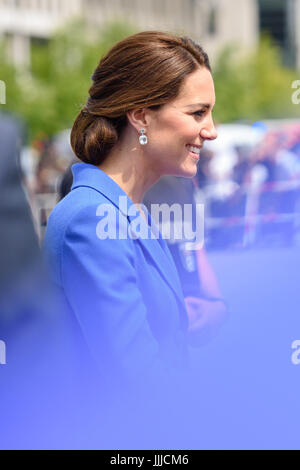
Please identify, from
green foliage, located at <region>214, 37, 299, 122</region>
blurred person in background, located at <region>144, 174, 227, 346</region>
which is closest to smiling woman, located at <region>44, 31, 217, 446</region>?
blurred person in background, located at <region>144, 174, 227, 346</region>

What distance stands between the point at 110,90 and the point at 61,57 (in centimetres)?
3310

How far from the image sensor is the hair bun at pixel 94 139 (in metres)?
1.65

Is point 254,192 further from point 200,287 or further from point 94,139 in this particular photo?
point 94,139

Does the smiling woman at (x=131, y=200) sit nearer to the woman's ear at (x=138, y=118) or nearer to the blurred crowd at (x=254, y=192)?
the woman's ear at (x=138, y=118)

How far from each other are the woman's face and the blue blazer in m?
0.13

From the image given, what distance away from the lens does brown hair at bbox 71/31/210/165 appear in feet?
5.17

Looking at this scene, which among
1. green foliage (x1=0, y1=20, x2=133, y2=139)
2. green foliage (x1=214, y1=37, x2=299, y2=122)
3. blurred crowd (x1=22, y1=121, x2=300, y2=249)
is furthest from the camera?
green foliage (x1=214, y1=37, x2=299, y2=122)

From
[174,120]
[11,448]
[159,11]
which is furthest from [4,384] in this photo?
[159,11]

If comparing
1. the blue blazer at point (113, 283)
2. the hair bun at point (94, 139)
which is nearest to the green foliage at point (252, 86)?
the hair bun at point (94, 139)

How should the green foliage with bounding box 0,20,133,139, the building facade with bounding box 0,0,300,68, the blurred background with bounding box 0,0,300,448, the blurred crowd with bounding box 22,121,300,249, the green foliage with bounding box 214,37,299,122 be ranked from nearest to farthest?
the blurred background with bounding box 0,0,300,448 < the blurred crowd with bounding box 22,121,300,249 < the green foliage with bounding box 0,20,133,139 < the green foliage with bounding box 214,37,299,122 < the building facade with bounding box 0,0,300,68

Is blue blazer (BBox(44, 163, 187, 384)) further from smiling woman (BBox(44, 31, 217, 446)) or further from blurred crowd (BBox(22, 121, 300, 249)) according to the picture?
blurred crowd (BBox(22, 121, 300, 249))

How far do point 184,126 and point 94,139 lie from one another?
0.17m
